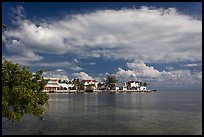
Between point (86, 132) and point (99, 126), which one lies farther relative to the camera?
point (99, 126)

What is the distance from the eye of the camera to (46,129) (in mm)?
36938

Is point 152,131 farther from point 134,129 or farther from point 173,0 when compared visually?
point 173,0

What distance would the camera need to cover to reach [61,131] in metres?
35.4

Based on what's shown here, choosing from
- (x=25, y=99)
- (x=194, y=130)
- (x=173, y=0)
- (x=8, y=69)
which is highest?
(x=173, y=0)

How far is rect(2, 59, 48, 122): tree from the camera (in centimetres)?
1936

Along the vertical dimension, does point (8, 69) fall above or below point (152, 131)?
above

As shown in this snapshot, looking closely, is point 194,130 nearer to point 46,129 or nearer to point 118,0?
point 46,129

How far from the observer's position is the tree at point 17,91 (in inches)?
762

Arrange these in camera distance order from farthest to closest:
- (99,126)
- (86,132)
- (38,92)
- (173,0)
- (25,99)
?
(99,126)
(86,132)
(38,92)
(25,99)
(173,0)

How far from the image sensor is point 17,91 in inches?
750

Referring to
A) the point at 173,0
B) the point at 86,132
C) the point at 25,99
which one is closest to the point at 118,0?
the point at 173,0

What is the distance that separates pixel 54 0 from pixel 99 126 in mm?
32069

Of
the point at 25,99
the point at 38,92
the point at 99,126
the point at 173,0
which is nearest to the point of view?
the point at 173,0

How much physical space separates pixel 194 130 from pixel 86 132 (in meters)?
14.5
